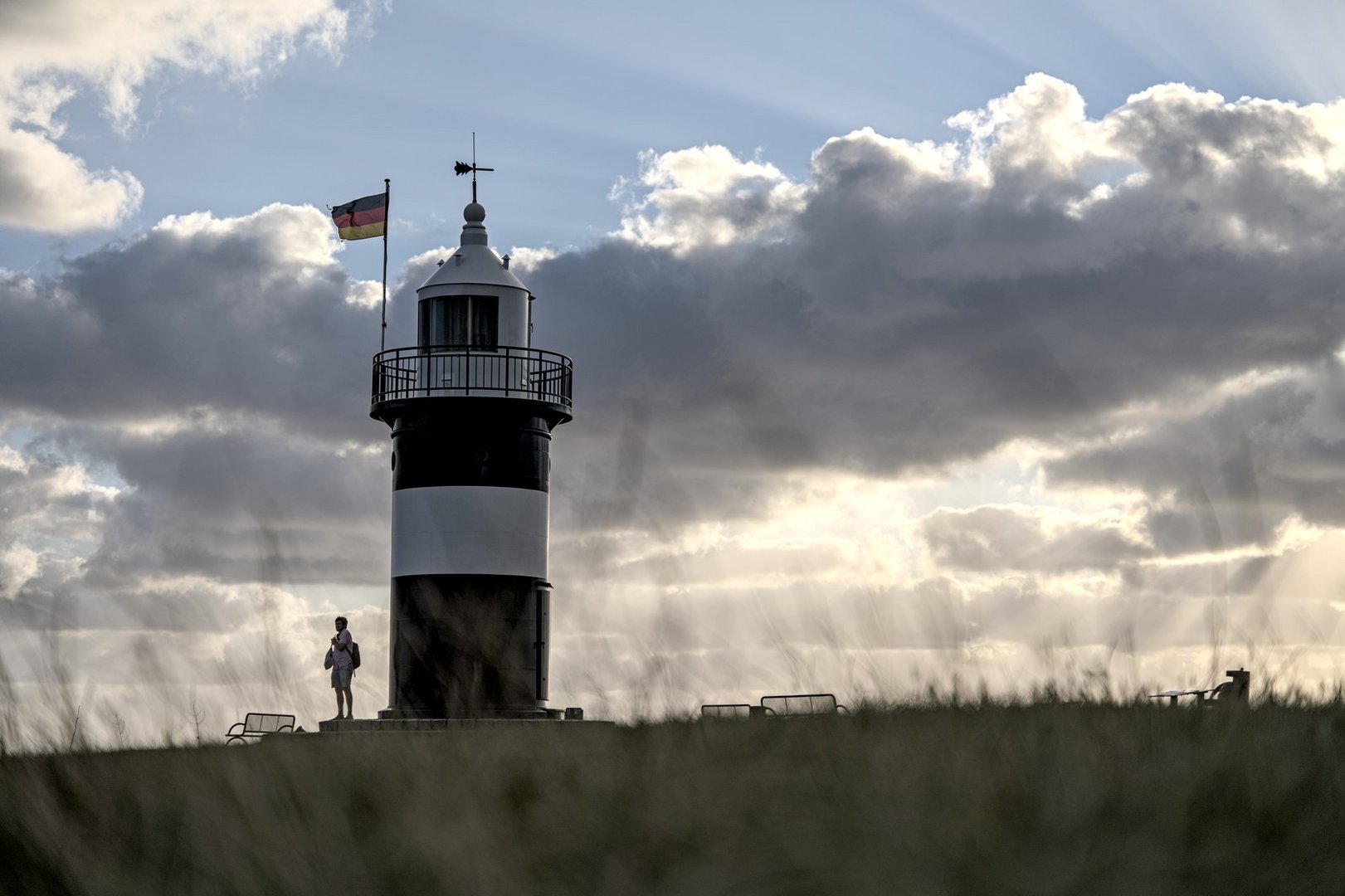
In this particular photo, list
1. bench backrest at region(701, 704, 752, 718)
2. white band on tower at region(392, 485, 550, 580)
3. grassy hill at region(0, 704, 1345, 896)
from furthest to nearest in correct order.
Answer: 1. white band on tower at region(392, 485, 550, 580)
2. bench backrest at region(701, 704, 752, 718)
3. grassy hill at region(0, 704, 1345, 896)

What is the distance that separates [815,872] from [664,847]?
705 millimetres

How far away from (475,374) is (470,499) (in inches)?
72.9

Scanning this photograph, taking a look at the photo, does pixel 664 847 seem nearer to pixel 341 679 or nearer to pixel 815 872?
pixel 815 872

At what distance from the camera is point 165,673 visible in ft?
25.8

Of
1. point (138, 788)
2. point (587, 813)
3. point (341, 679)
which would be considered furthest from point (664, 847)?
point (341, 679)

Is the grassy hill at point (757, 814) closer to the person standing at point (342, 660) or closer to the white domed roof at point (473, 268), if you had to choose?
the person standing at point (342, 660)

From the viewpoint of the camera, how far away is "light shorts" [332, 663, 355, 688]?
18.9m

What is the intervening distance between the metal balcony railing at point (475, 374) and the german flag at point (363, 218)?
2787 millimetres

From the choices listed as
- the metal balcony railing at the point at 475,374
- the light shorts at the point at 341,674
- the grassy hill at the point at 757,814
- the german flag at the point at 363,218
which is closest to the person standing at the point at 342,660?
the light shorts at the point at 341,674

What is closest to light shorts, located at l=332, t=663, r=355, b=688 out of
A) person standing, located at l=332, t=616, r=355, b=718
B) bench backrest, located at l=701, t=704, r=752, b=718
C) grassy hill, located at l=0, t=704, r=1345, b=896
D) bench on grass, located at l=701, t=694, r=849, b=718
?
person standing, located at l=332, t=616, r=355, b=718

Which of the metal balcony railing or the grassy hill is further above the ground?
the metal balcony railing

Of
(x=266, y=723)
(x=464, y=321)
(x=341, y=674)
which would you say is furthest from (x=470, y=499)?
(x=266, y=723)

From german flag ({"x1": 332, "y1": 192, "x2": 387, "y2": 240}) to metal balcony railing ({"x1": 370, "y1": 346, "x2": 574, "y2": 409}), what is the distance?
279 cm

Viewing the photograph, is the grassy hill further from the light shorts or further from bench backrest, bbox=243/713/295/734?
the light shorts
